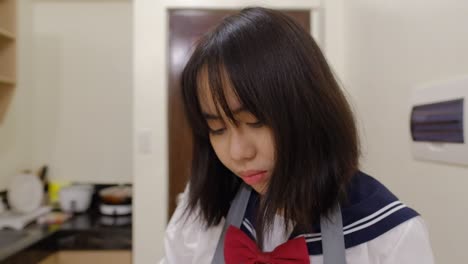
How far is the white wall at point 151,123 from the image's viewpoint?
1627 millimetres

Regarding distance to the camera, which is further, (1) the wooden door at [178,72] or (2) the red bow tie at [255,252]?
(1) the wooden door at [178,72]

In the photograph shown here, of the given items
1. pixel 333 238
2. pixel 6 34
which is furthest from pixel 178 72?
pixel 333 238

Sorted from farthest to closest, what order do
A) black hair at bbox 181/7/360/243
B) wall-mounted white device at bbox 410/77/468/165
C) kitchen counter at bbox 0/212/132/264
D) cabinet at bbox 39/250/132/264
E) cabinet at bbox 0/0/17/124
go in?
cabinet at bbox 0/0/17/124, cabinet at bbox 39/250/132/264, kitchen counter at bbox 0/212/132/264, wall-mounted white device at bbox 410/77/468/165, black hair at bbox 181/7/360/243

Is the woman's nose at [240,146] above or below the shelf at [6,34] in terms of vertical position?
below

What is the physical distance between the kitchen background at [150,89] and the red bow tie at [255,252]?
0.39m

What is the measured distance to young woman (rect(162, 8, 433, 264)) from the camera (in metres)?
0.55

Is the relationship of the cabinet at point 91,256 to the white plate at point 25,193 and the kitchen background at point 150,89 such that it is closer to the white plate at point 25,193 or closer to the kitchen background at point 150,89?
the kitchen background at point 150,89

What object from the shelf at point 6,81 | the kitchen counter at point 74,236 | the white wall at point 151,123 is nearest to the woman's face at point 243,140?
the white wall at point 151,123

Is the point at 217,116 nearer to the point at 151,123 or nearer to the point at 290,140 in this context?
the point at 290,140

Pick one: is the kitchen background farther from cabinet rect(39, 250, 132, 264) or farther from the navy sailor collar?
the navy sailor collar

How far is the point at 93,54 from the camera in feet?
6.80

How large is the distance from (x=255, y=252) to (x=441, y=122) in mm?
537

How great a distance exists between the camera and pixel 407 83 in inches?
40.5

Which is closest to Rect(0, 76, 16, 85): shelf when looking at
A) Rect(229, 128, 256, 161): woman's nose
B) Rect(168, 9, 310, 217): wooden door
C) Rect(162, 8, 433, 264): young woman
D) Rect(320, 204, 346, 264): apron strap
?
Rect(168, 9, 310, 217): wooden door
